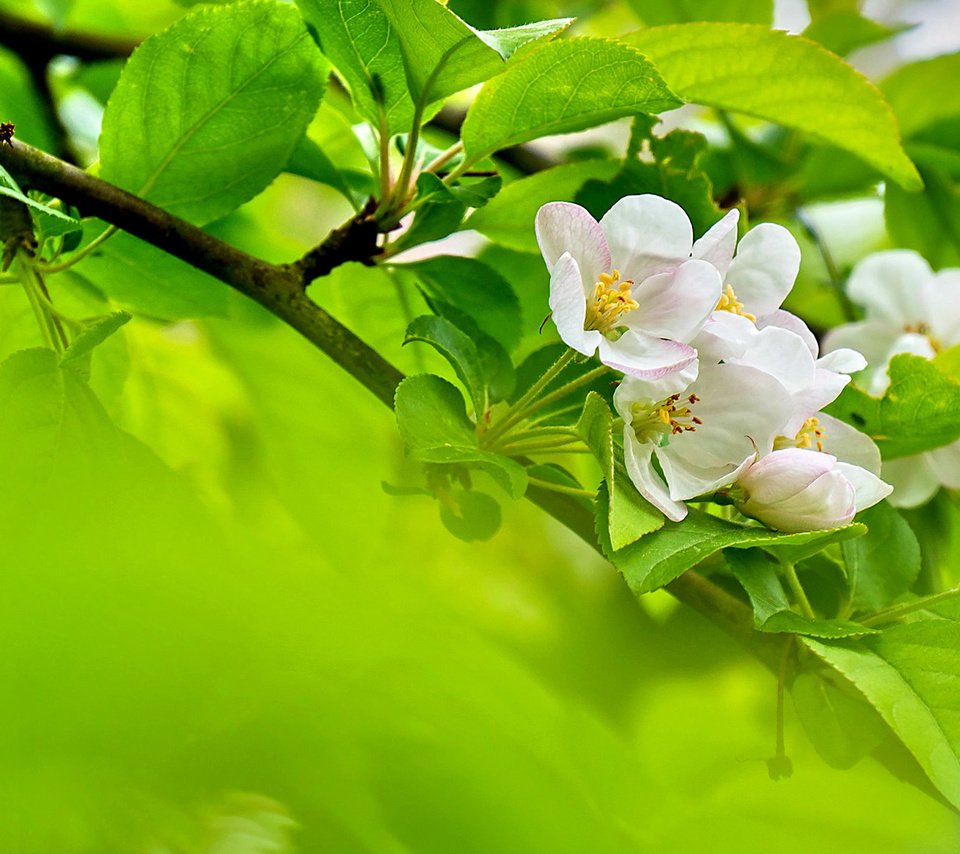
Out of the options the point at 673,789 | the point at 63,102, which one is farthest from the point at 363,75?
the point at 63,102

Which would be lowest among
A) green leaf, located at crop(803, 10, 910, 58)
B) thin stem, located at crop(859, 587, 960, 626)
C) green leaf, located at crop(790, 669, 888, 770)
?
green leaf, located at crop(790, 669, 888, 770)

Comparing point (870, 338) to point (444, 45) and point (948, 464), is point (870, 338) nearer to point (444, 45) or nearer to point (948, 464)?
point (948, 464)

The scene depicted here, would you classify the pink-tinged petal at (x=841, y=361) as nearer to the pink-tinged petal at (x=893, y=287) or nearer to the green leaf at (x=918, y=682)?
the green leaf at (x=918, y=682)

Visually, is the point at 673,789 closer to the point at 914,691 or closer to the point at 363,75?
the point at 914,691

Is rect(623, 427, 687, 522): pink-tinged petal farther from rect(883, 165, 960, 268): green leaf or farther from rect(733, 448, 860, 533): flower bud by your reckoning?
rect(883, 165, 960, 268): green leaf

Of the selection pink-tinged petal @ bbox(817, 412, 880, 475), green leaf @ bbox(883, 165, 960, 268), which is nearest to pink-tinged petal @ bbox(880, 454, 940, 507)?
pink-tinged petal @ bbox(817, 412, 880, 475)

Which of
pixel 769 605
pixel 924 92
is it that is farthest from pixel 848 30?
pixel 769 605

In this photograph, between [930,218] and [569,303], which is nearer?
[569,303]
